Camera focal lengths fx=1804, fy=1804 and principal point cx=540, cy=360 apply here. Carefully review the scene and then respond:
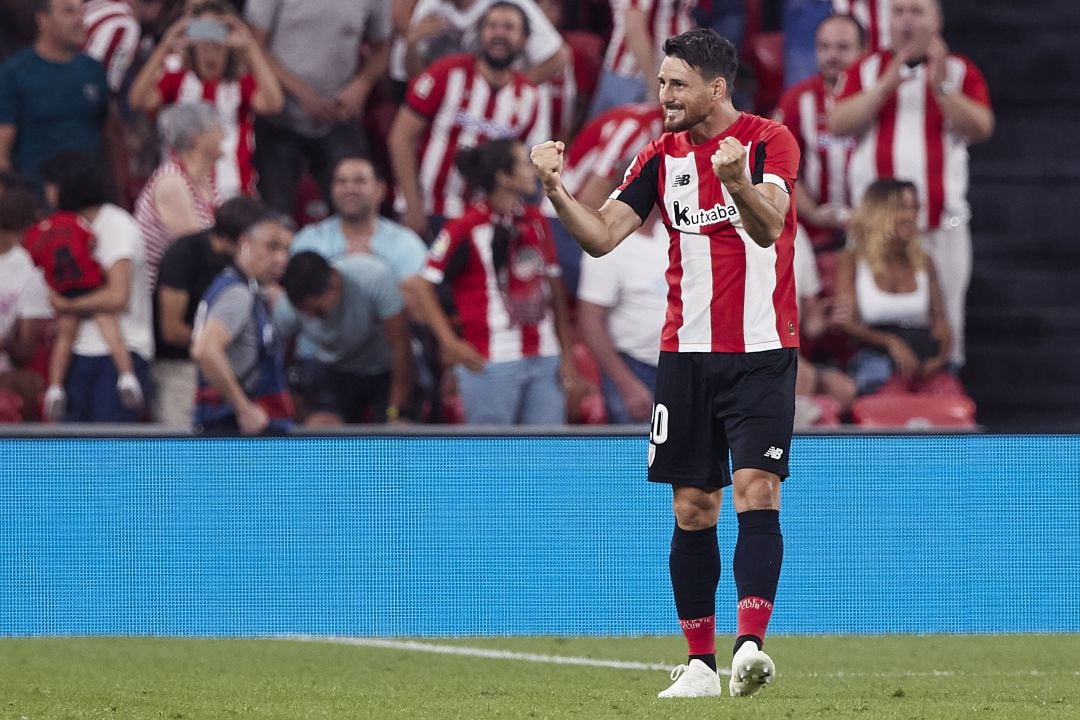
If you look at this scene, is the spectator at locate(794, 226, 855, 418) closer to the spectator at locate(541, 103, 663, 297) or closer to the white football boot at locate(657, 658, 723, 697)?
the spectator at locate(541, 103, 663, 297)

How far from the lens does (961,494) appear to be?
686cm

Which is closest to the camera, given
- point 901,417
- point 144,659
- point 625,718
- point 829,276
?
point 625,718

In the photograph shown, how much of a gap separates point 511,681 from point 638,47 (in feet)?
14.3

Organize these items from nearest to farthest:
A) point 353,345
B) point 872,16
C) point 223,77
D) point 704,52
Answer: point 704,52 < point 353,345 < point 223,77 < point 872,16

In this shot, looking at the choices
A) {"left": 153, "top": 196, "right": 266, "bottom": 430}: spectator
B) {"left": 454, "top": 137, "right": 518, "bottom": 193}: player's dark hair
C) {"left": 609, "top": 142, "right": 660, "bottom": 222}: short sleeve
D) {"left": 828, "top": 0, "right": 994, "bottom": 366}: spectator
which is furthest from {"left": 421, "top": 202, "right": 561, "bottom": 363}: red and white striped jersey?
{"left": 609, "top": 142, "right": 660, "bottom": 222}: short sleeve

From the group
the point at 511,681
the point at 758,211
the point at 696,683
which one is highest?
the point at 758,211

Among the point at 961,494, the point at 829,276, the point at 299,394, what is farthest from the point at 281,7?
the point at 961,494

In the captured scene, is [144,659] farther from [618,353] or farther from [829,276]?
[829,276]

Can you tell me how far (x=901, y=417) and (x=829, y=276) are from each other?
3.07 ft

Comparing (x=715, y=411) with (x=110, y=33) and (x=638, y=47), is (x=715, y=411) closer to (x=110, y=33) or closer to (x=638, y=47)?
(x=638, y=47)

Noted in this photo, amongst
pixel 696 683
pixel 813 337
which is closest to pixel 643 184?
pixel 696 683

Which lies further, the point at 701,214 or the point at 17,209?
the point at 17,209

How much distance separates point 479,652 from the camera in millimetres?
6668

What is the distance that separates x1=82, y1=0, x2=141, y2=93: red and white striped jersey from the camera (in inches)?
358
